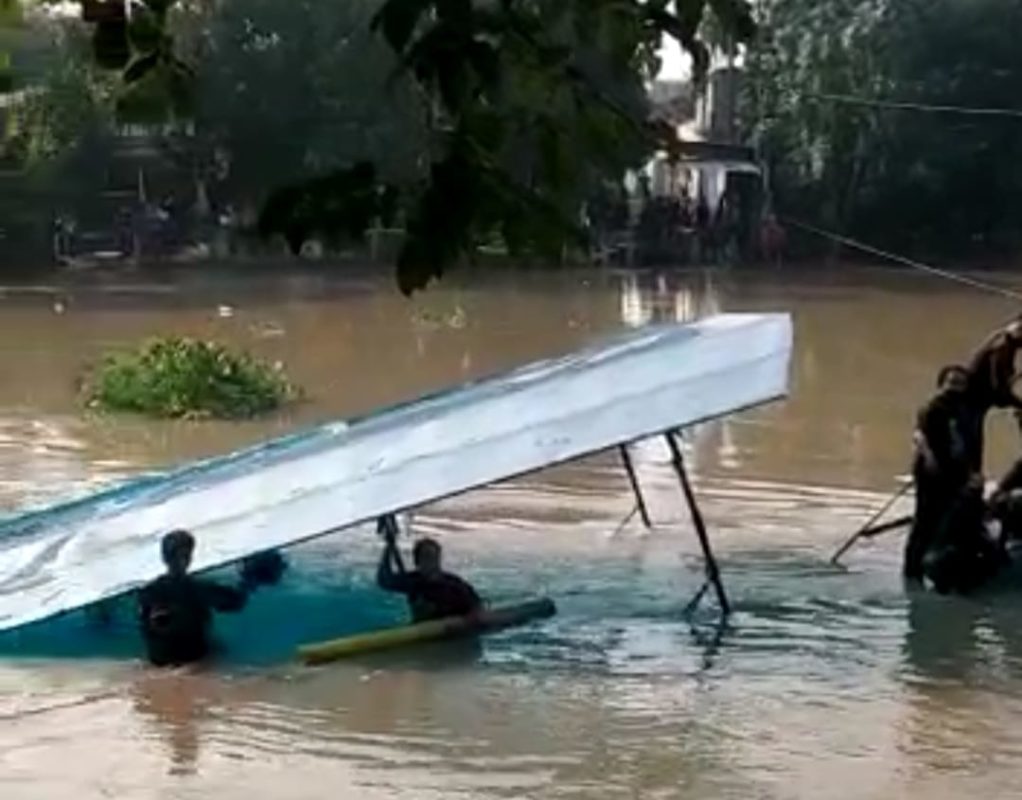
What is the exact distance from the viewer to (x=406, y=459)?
987 centimetres

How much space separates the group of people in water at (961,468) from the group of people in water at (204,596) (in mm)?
2582

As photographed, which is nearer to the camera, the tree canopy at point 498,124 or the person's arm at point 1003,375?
the tree canopy at point 498,124

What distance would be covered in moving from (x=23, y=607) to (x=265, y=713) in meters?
1.39

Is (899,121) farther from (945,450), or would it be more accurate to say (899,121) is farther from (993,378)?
(945,450)

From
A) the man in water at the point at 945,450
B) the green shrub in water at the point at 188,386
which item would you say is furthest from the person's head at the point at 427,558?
the green shrub in water at the point at 188,386

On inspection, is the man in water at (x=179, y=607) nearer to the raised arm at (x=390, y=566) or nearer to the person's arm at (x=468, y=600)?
the raised arm at (x=390, y=566)

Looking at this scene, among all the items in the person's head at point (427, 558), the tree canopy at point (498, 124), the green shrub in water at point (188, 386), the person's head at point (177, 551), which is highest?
the tree canopy at point (498, 124)

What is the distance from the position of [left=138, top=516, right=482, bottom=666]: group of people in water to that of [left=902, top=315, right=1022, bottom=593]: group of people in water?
8.47ft

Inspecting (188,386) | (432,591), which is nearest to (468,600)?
(432,591)

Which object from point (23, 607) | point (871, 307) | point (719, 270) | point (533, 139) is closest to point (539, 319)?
point (871, 307)

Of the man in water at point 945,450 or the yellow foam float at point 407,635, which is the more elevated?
the man in water at point 945,450

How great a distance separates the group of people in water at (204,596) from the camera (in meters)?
9.65

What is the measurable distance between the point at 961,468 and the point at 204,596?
405 centimetres

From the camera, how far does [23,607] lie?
9938 millimetres
